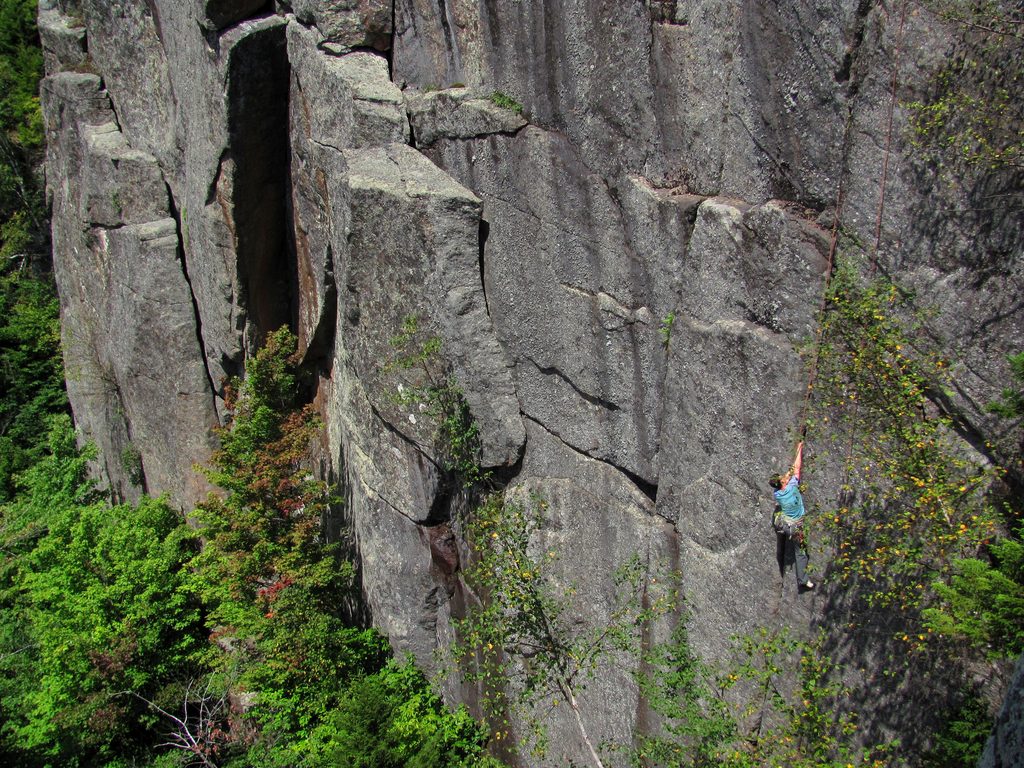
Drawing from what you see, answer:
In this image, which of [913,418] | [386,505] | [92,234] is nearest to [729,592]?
[913,418]

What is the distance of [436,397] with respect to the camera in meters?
9.72

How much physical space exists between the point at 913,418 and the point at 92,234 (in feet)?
49.0

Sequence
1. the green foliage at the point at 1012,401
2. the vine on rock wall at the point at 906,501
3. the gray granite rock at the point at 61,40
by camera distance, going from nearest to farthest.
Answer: the green foliage at the point at 1012,401 < the vine on rock wall at the point at 906,501 < the gray granite rock at the point at 61,40

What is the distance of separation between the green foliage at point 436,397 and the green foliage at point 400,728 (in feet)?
9.00

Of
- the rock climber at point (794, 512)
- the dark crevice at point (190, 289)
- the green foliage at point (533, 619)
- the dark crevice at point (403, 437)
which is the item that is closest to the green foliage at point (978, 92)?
the rock climber at point (794, 512)

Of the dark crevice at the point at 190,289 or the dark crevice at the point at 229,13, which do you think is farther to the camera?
the dark crevice at the point at 190,289

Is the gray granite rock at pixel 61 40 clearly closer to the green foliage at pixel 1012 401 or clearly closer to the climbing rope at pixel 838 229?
the climbing rope at pixel 838 229

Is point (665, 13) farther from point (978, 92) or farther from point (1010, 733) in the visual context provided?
point (1010, 733)

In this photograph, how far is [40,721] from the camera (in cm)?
1211

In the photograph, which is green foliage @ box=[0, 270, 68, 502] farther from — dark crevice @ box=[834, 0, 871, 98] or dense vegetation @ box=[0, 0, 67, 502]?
dark crevice @ box=[834, 0, 871, 98]

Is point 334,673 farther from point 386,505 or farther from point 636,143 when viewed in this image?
point 636,143

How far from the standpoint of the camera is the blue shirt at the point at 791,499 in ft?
21.7

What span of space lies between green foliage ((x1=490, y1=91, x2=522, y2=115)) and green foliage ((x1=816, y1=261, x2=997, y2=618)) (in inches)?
150

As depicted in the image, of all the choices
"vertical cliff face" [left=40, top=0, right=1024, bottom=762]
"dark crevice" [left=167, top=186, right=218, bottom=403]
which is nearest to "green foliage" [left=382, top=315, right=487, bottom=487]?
"vertical cliff face" [left=40, top=0, right=1024, bottom=762]
